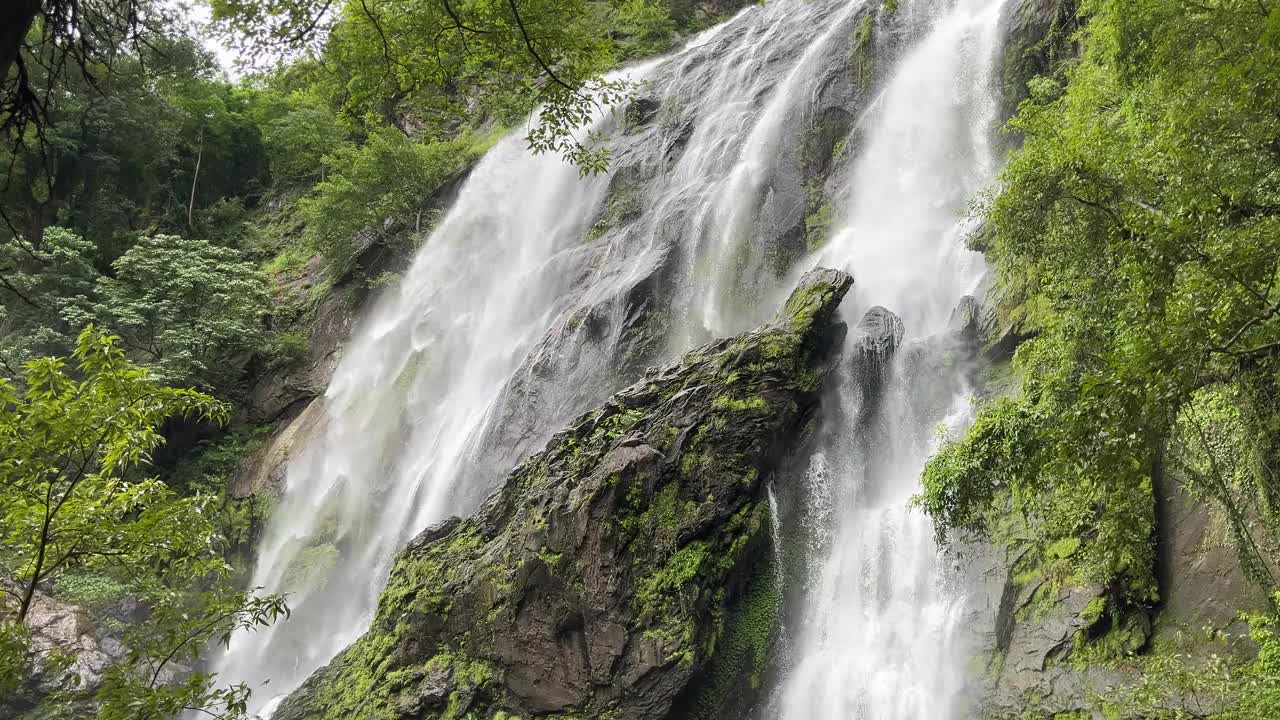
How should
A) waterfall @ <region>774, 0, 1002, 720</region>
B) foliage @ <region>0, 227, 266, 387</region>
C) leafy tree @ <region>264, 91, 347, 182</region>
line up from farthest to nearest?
leafy tree @ <region>264, 91, 347, 182</region> → foliage @ <region>0, 227, 266, 387</region> → waterfall @ <region>774, 0, 1002, 720</region>

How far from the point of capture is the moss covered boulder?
10125 mm

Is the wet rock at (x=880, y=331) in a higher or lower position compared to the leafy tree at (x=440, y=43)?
lower

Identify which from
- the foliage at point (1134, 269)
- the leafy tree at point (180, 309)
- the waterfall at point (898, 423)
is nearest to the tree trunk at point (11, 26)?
the foliage at point (1134, 269)

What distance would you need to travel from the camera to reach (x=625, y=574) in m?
10.4

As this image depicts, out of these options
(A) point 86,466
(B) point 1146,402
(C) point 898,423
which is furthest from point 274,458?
(B) point 1146,402

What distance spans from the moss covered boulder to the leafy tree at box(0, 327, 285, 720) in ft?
20.0

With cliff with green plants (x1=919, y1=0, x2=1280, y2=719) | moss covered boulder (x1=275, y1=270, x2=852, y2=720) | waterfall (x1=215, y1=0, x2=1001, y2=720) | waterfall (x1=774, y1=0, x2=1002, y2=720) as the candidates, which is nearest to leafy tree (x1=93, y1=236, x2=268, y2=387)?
waterfall (x1=215, y1=0, x2=1001, y2=720)

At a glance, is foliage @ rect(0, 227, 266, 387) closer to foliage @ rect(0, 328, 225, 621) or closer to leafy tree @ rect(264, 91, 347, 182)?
leafy tree @ rect(264, 91, 347, 182)

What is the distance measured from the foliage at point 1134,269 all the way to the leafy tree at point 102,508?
4.89 meters

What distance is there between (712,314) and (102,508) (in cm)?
1226

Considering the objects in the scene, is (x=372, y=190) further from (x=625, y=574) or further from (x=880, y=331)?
(x=625, y=574)

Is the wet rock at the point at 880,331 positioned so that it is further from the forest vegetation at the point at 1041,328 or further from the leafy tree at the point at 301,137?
the leafy tree at the point at 301,137

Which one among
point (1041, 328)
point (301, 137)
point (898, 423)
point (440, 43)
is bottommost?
point (898, 423)

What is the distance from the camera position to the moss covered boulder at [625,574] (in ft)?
33.2
